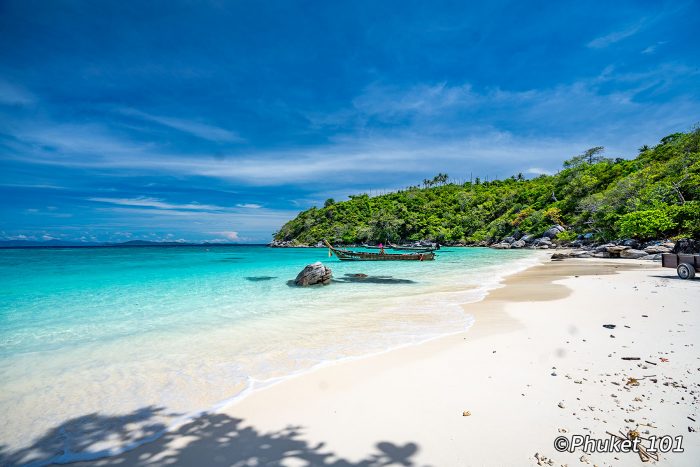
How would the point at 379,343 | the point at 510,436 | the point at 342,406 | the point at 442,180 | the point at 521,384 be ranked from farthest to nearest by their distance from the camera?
the point at 442,180 → the point at 379,343 → the point at 521,384 → the point at 342,406 → the point at 510,436

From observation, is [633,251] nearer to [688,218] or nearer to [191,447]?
[688,218]

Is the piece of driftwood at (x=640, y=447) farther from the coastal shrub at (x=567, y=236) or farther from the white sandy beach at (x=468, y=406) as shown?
the coastal shrub at (x=567, y=236)

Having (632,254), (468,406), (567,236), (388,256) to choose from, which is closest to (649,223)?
(632,254)

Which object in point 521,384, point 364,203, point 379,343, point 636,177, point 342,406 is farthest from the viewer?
point 364,203

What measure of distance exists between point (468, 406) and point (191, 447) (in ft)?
10.4

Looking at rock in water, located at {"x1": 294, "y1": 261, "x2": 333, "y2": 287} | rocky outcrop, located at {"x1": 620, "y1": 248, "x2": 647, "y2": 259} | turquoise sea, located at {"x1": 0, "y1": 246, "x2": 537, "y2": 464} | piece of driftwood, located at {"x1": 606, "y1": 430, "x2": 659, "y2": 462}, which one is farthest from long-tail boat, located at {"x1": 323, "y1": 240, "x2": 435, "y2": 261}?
piece of driftwood, located at {"x1": 606, "y1": 430, "x2": 659, "y2": 462}

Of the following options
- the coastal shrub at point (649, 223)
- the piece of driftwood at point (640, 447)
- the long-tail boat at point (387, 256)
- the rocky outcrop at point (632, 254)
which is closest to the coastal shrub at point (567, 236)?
the coastal shrub at point (649, 223)

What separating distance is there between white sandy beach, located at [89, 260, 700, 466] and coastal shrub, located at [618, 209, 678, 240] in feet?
94.4

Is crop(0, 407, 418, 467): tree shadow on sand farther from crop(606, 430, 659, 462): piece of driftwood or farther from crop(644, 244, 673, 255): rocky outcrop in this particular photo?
crop(644, 244, 673, 255): rocky outcrop

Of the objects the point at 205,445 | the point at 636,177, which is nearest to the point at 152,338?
the point at 205,445

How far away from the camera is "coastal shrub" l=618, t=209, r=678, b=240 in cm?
2672

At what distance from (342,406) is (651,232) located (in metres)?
37.9

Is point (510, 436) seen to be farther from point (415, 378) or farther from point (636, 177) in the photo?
point (636, 177)

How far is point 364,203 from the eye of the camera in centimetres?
12262
